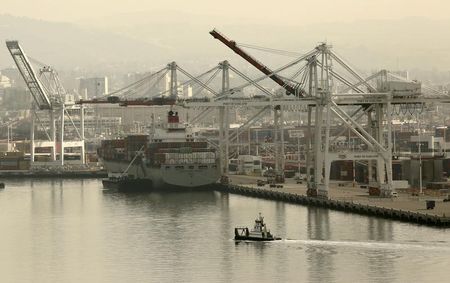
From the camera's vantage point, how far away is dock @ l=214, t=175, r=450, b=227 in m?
52.8

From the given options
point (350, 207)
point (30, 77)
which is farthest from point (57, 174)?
point (350, 207)

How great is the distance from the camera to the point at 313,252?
45656mm

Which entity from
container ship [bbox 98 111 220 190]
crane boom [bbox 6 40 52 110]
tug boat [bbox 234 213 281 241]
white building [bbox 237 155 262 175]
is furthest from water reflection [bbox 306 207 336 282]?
crane boom [bbox 6 40 52 110]

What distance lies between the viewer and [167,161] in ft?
260

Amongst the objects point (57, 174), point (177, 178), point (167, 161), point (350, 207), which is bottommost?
point (350, 207)

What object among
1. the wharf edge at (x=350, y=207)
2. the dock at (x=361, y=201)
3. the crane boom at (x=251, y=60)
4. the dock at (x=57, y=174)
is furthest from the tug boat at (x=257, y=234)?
the dock at (x=57, y=174)

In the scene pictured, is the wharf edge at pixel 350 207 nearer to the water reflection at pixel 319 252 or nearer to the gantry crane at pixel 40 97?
the water reflection at pixel 319 252

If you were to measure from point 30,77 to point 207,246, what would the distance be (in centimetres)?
5911

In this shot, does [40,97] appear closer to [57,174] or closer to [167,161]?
[57,174]

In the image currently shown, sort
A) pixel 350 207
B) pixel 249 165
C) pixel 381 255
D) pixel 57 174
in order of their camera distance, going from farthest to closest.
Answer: pixel 57 174
pixel 249 165
pixel 350 207
pixel 381 255

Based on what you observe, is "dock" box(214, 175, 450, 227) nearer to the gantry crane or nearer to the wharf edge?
the wharf edge

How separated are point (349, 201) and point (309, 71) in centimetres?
1013

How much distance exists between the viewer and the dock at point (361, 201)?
173 ft

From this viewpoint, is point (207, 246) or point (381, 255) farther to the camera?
point (207, 246)
